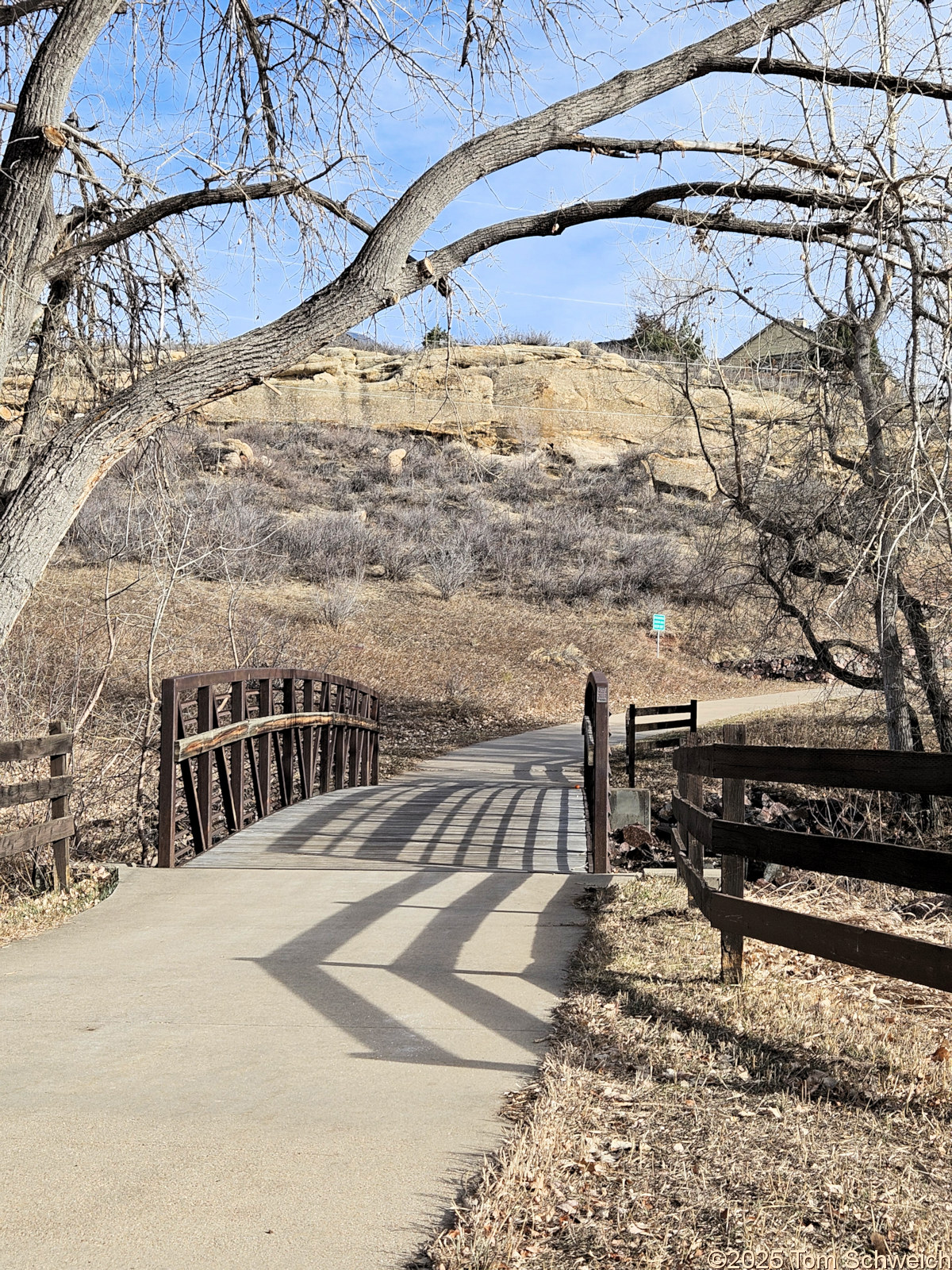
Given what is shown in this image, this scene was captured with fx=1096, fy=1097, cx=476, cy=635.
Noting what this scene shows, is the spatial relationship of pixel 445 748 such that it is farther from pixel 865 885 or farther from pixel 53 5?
pixel 53 5

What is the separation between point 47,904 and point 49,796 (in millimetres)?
767

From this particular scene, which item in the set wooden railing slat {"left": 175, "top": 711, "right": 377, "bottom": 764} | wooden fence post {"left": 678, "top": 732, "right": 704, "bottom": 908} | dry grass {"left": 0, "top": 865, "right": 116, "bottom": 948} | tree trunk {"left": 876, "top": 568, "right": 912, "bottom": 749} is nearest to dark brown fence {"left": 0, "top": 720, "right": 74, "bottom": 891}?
dry grass {"left": 0, "top": 865, "right": 116, "bottom": 948}

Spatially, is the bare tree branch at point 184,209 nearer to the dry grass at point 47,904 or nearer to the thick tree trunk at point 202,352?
the thick tree trunk at point 202,352

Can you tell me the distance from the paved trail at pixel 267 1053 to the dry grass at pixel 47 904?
8.2 inches

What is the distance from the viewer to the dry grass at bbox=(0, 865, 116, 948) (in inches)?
262

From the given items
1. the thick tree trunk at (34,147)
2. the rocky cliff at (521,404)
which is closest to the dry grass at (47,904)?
the thick tree trunk at (34,147)

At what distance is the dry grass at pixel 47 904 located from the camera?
666 cm

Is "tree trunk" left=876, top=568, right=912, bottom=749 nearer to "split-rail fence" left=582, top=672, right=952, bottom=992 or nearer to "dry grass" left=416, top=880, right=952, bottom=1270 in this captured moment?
"split-rail fence" left=582, top=672, right=952, bottom=992

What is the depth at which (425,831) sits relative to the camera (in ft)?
34.2

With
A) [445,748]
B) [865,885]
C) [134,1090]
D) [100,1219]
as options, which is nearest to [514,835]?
[865,885]

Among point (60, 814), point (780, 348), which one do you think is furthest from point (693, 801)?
point (780, 348)

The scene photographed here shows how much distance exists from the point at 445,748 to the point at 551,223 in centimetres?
1488

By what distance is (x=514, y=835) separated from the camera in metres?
10.1

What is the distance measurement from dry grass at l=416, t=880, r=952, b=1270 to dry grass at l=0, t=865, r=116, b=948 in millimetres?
3397
